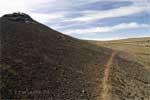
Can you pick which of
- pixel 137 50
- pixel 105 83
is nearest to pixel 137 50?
pixel 137 50

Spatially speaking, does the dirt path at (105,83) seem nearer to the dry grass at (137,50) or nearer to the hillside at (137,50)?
the hillside at (137,50)

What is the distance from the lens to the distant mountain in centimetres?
2112

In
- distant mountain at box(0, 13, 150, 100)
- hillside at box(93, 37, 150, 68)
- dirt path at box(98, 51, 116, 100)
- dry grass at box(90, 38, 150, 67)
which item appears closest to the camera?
distant mountain at box(0, 13, 150, 100)

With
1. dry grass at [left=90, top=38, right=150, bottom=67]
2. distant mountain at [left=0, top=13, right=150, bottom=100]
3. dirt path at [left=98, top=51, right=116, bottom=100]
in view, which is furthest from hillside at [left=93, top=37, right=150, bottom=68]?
distant mountain at [left=0, top=13, right=150, bottom=100]

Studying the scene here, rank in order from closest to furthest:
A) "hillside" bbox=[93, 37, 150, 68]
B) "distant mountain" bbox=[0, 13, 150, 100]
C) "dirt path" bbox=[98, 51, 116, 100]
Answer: "distant mountain" bbox=[0, 13, 150, 100] → "dirt path" bbox=[98, 51, 116, 100] → "hillside" bbox=[93, 37, 150, 68]

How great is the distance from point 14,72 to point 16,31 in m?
10.7

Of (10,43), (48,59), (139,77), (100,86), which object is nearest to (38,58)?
(48,59)

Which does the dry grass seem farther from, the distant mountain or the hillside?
the distant mountain

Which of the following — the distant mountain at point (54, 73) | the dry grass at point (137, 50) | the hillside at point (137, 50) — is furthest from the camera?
the dry grass at point (137, 50)

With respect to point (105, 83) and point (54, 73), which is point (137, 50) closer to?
point (105, 83)

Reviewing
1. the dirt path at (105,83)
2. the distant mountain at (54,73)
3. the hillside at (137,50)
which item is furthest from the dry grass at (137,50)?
the distant mountain at (54,73)

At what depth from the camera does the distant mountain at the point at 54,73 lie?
21.1 metres

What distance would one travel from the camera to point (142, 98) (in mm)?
24703

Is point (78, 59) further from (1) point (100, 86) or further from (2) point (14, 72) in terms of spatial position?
(2) point (14, 72)
